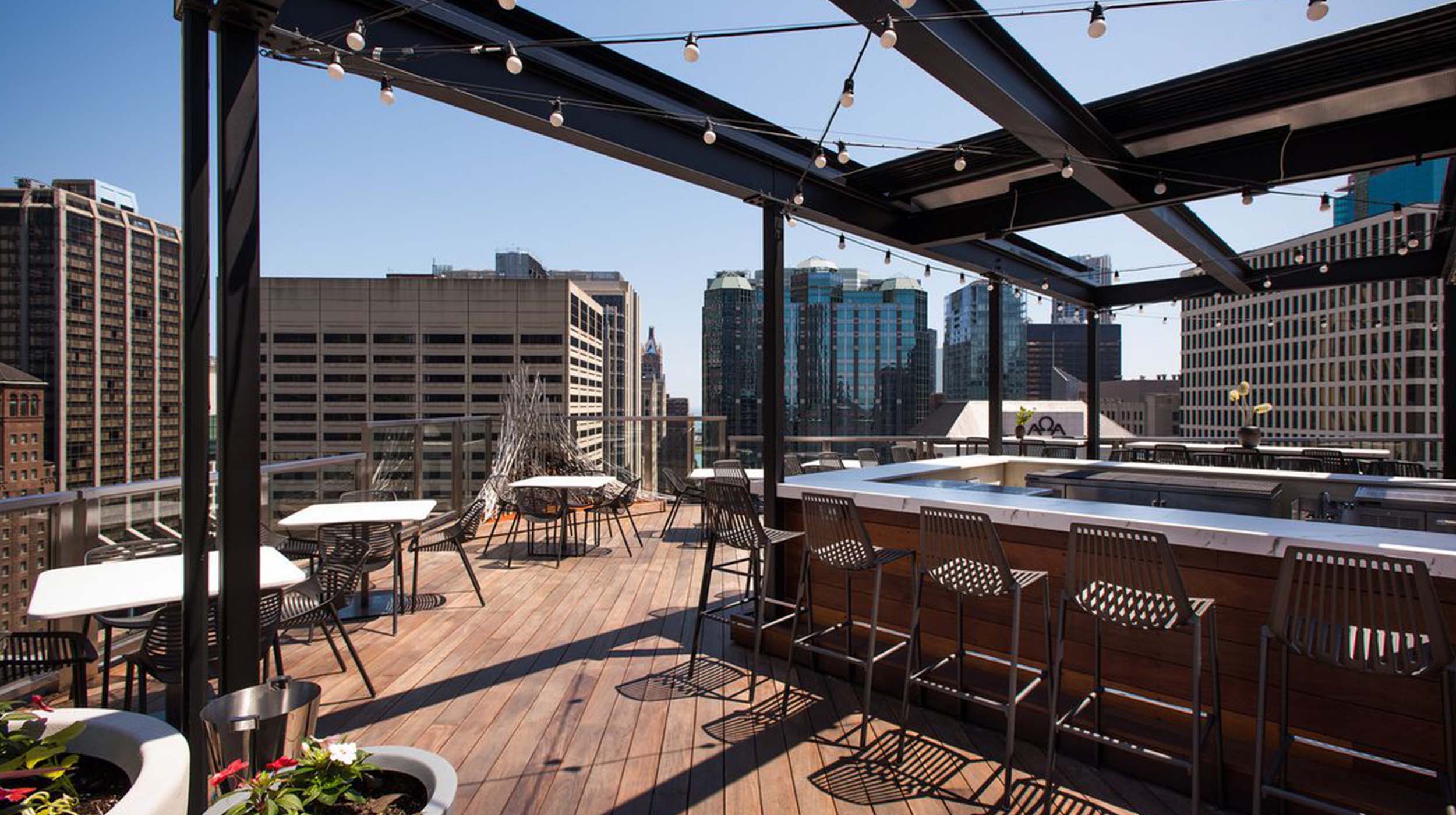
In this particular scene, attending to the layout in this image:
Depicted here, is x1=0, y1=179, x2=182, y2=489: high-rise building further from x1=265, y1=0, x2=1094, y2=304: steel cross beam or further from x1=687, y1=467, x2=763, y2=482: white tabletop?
x1=687, y1=467, x2=763, y2=482: white tabletop

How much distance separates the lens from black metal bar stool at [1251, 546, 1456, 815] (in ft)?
6.36

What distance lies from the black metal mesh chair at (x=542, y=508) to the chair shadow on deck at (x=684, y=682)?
7.92ft

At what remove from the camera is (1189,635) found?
9.37 feet

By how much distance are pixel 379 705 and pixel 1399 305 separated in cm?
6390

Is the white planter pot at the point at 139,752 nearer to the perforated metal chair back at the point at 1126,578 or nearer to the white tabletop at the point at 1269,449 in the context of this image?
the perforated metal chair back at the point at 1126,578

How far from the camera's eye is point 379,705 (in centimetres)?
325

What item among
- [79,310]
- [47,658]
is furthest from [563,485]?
[79,310]

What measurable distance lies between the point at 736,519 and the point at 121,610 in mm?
2719

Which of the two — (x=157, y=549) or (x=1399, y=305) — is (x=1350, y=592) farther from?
(x=1399, y=305)

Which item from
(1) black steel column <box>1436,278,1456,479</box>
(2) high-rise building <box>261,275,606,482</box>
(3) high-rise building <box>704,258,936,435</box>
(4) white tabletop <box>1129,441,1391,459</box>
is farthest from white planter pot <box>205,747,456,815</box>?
(2) high-rise building <box>261,275,606,482</box>

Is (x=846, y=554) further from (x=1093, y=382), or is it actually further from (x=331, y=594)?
(x=1093, y=382)

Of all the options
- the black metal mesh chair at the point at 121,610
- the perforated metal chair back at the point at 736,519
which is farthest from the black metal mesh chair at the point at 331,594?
the perforated metal chair back at the point at 736,519

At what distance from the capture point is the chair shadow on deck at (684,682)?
3447 millimetres

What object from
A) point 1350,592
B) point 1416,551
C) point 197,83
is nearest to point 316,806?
point 197,83
